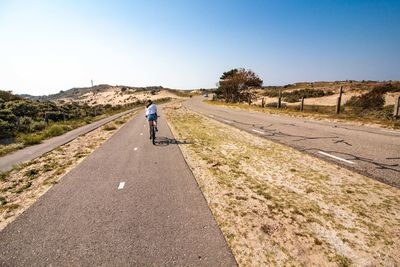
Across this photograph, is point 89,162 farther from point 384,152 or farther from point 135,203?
point 384,152

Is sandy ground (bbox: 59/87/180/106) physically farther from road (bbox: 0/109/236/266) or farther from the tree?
road (bbox: 0/109/236/266)

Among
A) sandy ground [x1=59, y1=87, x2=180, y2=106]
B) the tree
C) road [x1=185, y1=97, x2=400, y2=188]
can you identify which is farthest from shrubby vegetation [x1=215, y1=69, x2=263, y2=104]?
sandy ground [x1=59, y1=87, x2=180, y2=106]

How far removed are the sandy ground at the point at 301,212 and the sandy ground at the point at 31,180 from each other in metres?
3.92

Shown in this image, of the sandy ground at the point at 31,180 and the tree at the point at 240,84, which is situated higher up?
the tree at the point at 240,84

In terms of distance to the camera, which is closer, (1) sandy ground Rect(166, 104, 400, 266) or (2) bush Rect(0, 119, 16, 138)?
(1) sandy ground Rect(166, 104, 400, 266)

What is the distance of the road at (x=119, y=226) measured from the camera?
3029 millimetres

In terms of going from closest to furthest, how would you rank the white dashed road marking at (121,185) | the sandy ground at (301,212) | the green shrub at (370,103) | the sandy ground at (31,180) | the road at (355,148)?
the sandy ground at (301,212) < the sandy ground at (31,180) < the white dashed road marking at (121,185) < the road at (355,148) < the green shrub at (370,103)

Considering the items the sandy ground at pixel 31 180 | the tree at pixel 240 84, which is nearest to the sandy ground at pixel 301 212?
the sandy ground at pixel 31 180

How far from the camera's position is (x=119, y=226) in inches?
148

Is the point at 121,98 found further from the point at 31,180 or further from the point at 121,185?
the point at 121,185

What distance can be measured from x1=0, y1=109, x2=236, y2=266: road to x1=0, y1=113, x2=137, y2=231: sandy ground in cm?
29

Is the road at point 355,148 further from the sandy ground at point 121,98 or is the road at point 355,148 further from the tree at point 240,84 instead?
the sandy ground at point 121,98

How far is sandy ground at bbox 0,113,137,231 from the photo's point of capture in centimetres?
470

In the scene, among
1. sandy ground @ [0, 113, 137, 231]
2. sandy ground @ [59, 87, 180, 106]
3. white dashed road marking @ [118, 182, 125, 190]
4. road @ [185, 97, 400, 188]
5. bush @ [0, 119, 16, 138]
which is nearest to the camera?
sandy ground @ [0, 113, 137, 231]
